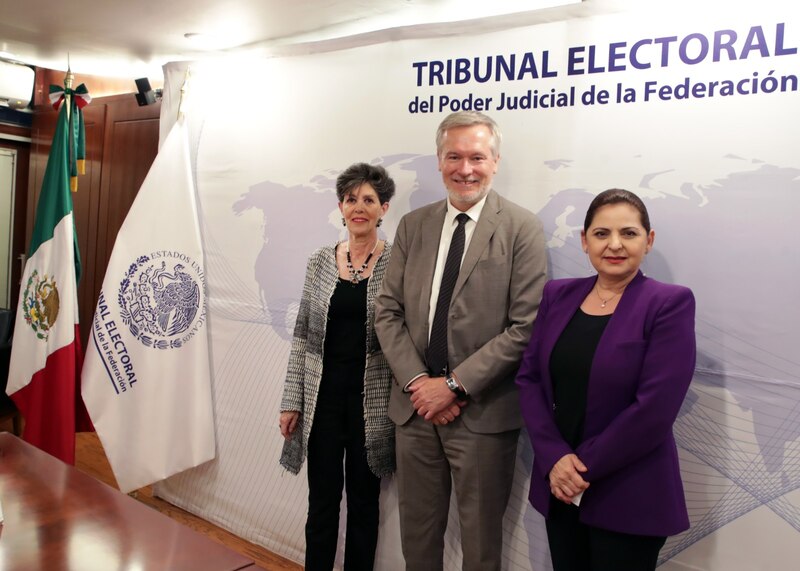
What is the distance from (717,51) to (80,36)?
10.3ft

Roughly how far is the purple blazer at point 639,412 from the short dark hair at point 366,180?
3.31 ft

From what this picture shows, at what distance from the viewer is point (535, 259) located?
211 cm

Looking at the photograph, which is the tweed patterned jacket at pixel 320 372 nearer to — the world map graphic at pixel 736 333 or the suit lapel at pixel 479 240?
the suit lapel at pixel 479 240

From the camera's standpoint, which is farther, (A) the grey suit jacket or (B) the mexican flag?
(B) the mexican flag

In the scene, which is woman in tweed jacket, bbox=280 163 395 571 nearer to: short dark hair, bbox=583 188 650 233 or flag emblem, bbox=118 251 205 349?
short dark hair, bbox=583 188 650 233

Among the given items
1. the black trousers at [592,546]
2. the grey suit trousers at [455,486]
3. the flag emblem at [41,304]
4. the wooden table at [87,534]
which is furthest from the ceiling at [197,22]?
the wooden table at [87,534]

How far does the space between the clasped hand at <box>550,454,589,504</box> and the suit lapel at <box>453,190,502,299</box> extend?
0.60 m

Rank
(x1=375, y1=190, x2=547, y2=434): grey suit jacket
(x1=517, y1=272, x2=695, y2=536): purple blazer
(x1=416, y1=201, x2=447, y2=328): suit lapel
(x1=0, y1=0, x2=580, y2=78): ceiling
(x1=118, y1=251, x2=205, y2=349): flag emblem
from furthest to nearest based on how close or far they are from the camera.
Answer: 1. (x1=118, y1=251, x2=205, y2=349): flag emblem
2. (x1=0, y1=0, x2=580, y2=78): ceiling
3. (x1=416, y1=201, x2=447, y2=328): suit lapel
4. (x1=375, y1=190, x2=547, y2=434): grey suit jacket
5. (x1=517, y1=272, x2=695, y2=536): purple blazer

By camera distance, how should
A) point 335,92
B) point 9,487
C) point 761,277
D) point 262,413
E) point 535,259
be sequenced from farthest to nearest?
point 262,413 < point 335,92 < point 535,259 < point 761,277 < point 9,487

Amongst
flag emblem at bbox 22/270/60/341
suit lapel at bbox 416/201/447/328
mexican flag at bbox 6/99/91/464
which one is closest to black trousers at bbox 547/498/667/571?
suit lapel at bbox 416/201/447/328

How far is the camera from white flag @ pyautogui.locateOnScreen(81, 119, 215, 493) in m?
3.28

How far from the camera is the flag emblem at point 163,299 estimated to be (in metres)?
3.28

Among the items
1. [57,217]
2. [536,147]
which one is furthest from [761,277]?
[57,217]

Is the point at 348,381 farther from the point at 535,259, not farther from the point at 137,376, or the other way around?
the point at 137,376
